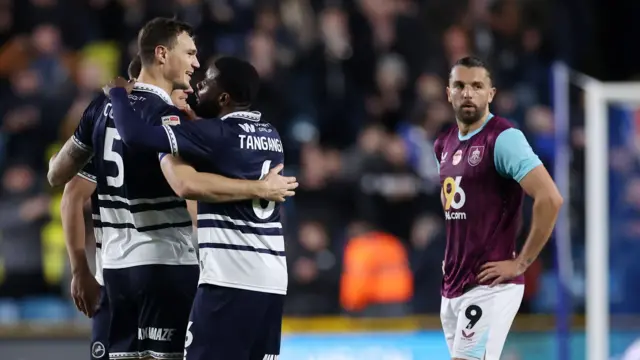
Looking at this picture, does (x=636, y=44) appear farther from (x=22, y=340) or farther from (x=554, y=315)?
(x=22, y=340)

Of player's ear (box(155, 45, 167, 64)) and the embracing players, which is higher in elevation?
player's ear (box(155, 45, 167, 64))

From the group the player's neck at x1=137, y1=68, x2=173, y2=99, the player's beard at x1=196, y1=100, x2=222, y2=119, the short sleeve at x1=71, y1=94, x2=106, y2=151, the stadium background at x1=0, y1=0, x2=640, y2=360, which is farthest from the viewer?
the stadium background at x1=0, y1=0, x2=640, y2=360

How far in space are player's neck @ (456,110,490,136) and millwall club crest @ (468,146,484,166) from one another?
0.13 metres

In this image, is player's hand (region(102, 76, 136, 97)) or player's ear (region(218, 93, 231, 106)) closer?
player's ear (region(218, 93, 231, 106))

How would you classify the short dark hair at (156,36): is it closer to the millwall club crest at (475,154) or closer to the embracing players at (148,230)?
the embracing players at (148,230)

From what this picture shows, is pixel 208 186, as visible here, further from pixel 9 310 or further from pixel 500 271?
pixel 9 310

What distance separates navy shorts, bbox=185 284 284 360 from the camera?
4.91m

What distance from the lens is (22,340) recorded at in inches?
362

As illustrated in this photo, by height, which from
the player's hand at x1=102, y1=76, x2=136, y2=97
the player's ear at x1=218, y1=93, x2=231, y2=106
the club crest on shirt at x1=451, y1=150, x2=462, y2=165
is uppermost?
the player's hand at x1=102, y1=76, x2=136, y2=97

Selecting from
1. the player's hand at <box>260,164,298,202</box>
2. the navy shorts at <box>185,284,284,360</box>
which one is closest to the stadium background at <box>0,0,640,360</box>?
the navy shorts at <box>185,284,284,360</box>

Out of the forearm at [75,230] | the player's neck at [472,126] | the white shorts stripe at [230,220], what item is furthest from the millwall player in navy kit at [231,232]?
the player's neck at [472,126]

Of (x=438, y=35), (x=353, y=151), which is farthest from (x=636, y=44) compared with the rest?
(x=353, y=151)

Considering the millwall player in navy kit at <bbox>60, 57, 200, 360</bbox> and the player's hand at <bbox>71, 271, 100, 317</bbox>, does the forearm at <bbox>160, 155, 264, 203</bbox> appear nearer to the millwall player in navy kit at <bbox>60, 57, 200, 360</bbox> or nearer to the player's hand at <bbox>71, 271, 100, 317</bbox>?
A: the millwall player in navy kit at <bbox>60, 57, 200, 360</bbox>

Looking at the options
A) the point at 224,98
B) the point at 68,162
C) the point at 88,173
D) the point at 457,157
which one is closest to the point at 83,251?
Answer: the point at 88,173
